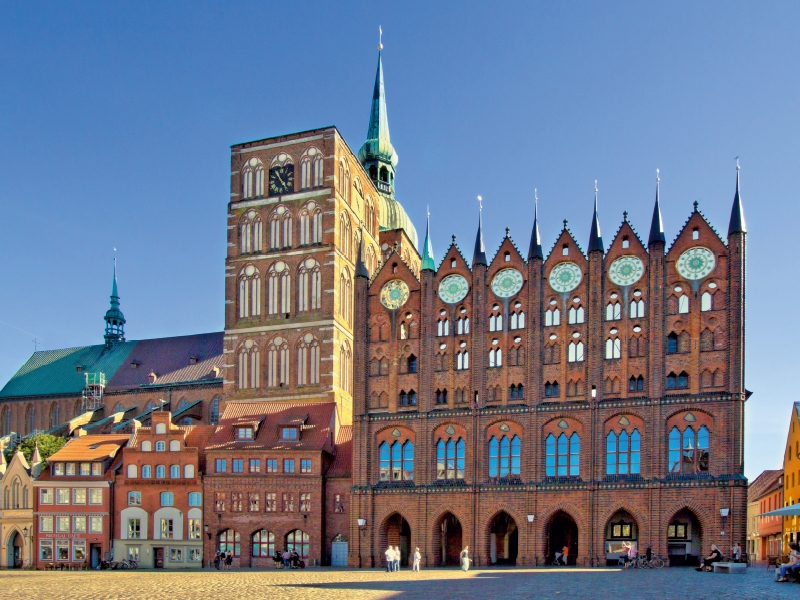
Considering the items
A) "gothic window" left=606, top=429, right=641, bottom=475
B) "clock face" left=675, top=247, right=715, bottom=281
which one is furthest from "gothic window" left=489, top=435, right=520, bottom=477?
"clock face" left=675, top=247, right=715, bottom=281

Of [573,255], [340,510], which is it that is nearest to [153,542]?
[340,510]

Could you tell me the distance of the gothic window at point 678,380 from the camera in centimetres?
5967

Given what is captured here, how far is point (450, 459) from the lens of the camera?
214 feet

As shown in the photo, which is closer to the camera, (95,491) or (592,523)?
(592,523)

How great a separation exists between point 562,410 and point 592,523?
23.6ft

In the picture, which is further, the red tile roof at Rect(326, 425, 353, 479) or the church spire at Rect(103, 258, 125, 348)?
the church spire at Rect(103, 258, 125, 348)

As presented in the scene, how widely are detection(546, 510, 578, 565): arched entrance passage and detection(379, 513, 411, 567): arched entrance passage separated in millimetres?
9726

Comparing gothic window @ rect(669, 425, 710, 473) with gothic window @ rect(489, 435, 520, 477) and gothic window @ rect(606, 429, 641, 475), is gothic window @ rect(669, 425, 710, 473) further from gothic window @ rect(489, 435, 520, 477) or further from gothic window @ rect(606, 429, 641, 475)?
gothic window @ rect(489, 435, 520, 477)

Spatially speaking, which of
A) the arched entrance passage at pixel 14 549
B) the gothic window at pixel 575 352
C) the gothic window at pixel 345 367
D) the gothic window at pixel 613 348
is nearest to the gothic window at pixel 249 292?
the gothic window at pixel 345 367

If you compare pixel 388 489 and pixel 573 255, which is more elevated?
pixel 573 255

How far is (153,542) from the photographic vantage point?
71188 millimetres

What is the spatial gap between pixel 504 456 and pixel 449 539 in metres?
8.25

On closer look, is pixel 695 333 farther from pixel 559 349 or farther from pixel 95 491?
pixel 95 491

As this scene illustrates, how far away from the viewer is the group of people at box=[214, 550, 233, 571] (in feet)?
217
